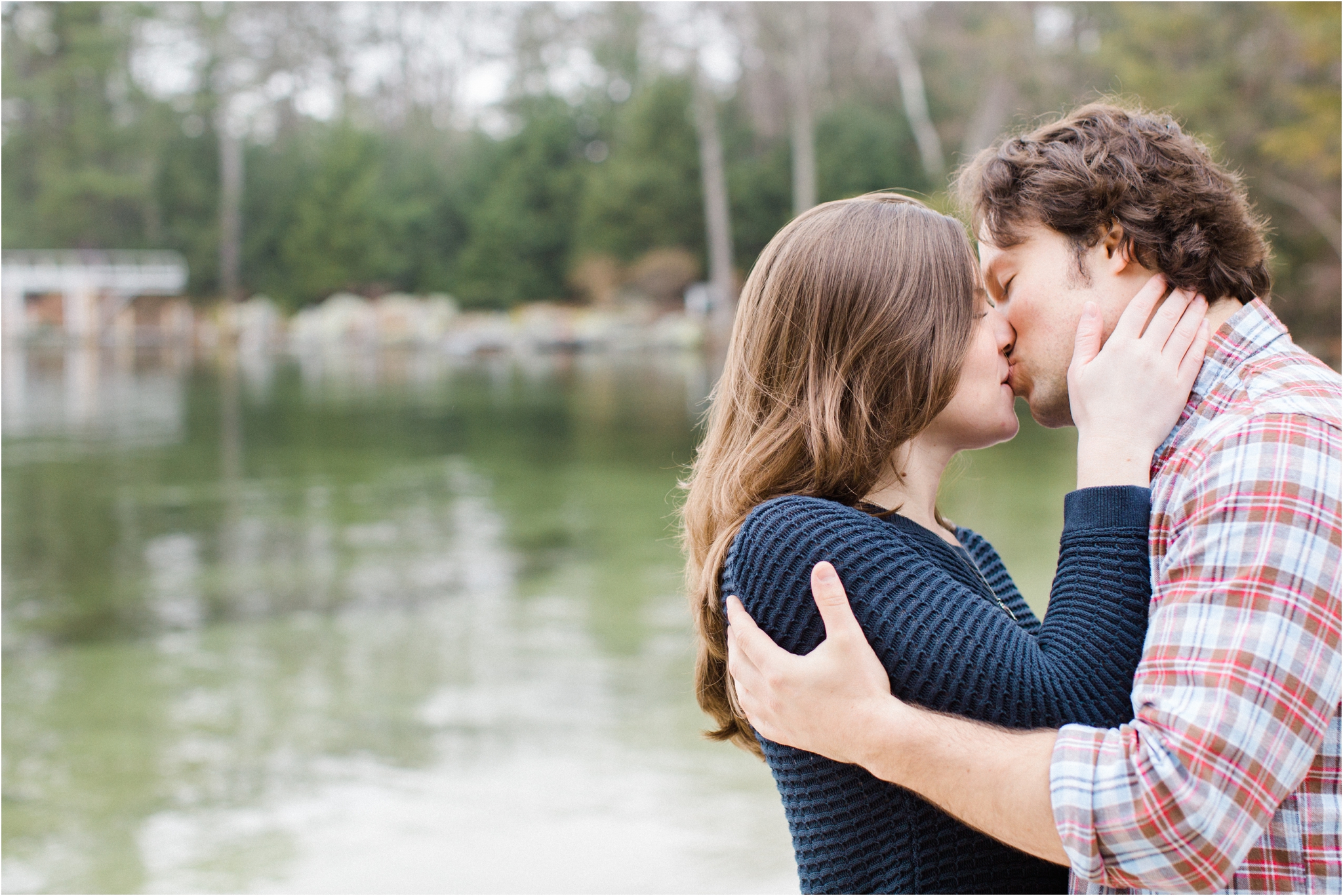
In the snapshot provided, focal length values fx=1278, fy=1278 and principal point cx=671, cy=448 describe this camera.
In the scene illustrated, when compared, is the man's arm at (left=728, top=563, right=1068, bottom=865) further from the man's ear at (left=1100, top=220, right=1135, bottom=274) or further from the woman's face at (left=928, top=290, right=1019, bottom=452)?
the man's ear at (left=1100, top=220, right=1135, bottom=274)

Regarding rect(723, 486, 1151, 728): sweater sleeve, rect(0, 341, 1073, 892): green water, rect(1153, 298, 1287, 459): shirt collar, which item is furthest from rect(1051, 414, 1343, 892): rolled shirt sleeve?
rect(0, 341, 1073, 892): green water

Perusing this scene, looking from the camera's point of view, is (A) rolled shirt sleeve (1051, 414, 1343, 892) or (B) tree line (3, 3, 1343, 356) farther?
(B) tree line (3, 3, 1343, 356)

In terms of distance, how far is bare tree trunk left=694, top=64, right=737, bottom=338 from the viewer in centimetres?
3475

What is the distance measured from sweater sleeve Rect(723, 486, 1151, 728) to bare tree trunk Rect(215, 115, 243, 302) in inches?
1759

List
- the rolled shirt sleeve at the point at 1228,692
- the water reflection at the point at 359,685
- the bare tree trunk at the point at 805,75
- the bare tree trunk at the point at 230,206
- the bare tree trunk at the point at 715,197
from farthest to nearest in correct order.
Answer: the bare tree trunk at the point at 230,206 → the bare tree trunk at the point at 715,197 → the bare tree trunk at the point at 805,75 → the water reflection at the point at 359,685 → the rolled shirt sleeve at the point at 1228,692

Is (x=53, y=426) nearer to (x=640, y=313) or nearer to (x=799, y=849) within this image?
(x=799, y=849)

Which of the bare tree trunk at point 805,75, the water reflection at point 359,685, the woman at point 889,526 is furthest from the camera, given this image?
the bare tree trunk at point 805,75

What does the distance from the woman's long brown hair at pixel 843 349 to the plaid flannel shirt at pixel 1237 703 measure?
0.44 metres

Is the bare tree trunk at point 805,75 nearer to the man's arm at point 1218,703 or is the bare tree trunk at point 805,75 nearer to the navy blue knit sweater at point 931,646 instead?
the navy blue knit sweater at point 931,646

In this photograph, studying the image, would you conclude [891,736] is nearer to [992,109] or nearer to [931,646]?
[931,646]

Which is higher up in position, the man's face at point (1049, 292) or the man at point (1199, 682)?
the man's face at point (1049, 292)

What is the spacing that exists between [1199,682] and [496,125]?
4587 cm

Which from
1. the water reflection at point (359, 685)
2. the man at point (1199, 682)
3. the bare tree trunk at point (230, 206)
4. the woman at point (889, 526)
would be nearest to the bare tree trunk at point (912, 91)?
the bare tree trunk at point (230, 206)

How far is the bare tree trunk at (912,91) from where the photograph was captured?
3419 centimetres
